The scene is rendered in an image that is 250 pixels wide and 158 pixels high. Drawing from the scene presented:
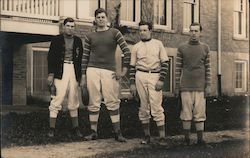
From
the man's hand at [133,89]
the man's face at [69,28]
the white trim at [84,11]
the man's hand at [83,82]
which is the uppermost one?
the white trim at [84,11]

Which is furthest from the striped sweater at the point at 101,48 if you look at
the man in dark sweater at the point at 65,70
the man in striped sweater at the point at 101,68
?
Answer: the man in dark sweater at the point at 65,70

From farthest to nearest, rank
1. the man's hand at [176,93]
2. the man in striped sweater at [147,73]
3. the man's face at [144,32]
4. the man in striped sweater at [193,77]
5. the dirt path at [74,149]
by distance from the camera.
A: the man's hand at [176,93]
the man in striped sweater at [193,77]
the man in striped sweater at [147,73]
the man's face at [144,32]
the dirt path at [74,149]

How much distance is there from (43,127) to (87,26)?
98cm

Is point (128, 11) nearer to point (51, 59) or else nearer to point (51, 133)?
point (51, 59)

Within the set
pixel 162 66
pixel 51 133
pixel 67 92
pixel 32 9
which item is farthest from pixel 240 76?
pixel 32 9

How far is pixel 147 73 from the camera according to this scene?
14.4ft

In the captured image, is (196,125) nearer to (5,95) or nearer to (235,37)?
(235,37)

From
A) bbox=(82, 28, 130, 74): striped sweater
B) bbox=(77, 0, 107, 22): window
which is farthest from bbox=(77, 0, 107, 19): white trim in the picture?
bbox=(82, 28, 130, 74): striped sweater

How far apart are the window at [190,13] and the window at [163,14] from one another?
0.23 meters

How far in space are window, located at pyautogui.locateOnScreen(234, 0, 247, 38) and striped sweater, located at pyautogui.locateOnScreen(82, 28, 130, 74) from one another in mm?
1561

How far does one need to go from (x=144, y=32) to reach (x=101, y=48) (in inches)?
18.2

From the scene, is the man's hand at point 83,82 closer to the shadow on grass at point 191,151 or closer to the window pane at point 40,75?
the window pane at point 40,75

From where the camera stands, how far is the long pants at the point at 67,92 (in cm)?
375

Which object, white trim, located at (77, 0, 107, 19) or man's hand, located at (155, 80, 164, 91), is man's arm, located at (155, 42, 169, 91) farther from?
white trim, located at (77, 0, 107, 19)
